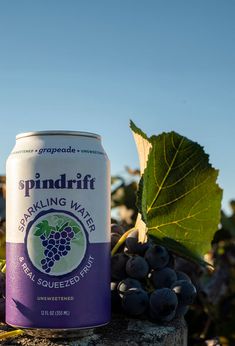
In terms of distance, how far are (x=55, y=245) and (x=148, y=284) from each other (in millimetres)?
357

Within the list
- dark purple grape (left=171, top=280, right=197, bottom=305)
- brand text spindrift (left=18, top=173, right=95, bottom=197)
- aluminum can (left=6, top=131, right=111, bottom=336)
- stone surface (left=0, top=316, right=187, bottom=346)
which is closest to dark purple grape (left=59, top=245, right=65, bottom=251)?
aluminum can (left=6, top=131, right=111, bottom=336)

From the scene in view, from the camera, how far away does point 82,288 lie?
144 centimetres

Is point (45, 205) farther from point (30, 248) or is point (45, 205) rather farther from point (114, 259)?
point (114, 259)

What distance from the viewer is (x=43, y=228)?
1.44 meters

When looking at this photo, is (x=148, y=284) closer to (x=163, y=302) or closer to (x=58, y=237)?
(x=163, y=302)

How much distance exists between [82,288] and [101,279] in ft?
0.21

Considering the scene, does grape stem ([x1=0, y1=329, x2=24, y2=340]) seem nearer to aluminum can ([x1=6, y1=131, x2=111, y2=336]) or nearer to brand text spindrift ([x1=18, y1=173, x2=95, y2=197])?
aluminum can ([x1=6, y1=131, x2=111, y2=336])

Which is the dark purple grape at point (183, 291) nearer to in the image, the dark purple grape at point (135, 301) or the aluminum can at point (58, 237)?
the dark purple grape at point (135, 301)

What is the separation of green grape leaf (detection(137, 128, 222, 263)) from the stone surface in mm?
213

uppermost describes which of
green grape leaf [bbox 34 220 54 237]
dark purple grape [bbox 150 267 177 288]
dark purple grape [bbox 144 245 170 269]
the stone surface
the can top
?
the can top

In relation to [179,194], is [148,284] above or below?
below

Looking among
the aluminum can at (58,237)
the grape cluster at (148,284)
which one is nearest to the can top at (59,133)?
the aluminum can at (58,237)

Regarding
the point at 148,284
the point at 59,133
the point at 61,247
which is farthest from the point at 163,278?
the point at 59,133

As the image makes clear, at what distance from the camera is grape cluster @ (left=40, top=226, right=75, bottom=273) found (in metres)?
1.43
